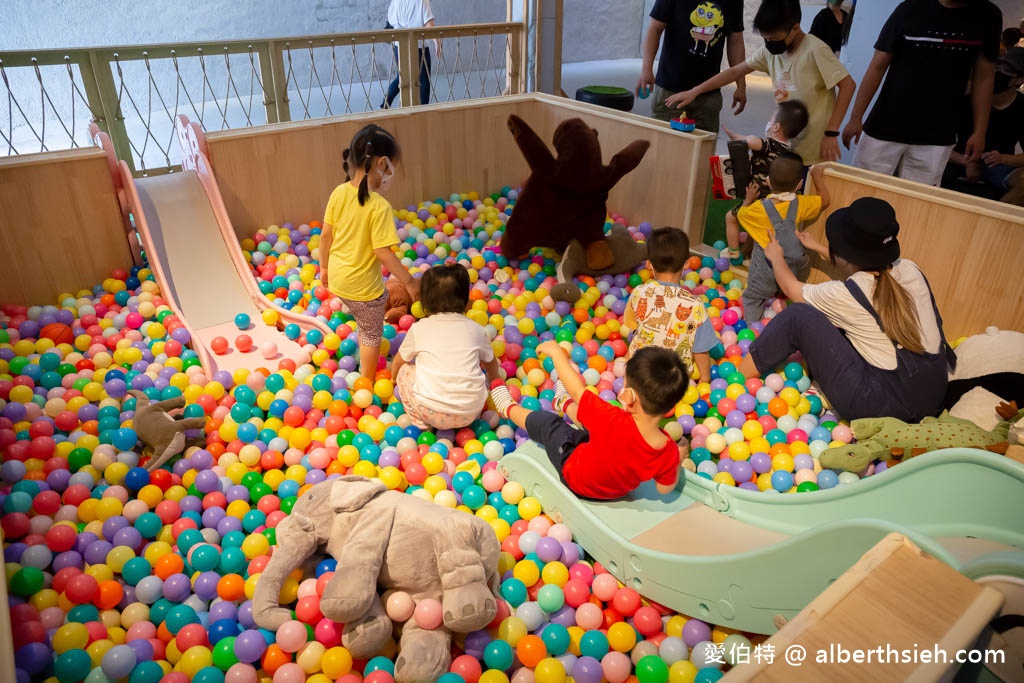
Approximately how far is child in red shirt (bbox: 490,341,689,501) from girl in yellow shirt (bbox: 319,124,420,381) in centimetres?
88

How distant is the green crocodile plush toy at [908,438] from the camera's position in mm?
2197

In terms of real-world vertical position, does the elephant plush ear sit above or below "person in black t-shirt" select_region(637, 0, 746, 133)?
below

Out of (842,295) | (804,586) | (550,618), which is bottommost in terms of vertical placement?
(550,618)

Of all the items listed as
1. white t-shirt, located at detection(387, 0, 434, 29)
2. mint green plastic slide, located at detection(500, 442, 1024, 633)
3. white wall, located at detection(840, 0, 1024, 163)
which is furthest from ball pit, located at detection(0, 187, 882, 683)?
white wall, located at detection(840, 0, 1024, 163)

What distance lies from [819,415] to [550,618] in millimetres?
1409

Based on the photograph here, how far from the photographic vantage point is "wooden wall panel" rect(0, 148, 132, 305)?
297 cm

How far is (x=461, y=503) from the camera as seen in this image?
2.34m

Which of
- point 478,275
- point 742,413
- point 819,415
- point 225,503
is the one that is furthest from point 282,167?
point 819,415

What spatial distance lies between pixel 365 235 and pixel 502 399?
81 cm

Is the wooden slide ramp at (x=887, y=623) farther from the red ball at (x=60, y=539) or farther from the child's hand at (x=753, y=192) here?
the child's hand at (x=753, y=192)

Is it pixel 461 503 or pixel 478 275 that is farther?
pixel 478 275

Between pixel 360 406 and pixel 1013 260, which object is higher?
pixel 1013 260

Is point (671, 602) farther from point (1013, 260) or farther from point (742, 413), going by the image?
point (1013, 260)

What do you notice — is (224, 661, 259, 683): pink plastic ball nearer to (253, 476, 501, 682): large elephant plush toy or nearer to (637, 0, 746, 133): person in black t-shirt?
(253, 476, 501, 682): large elephant plush toy
